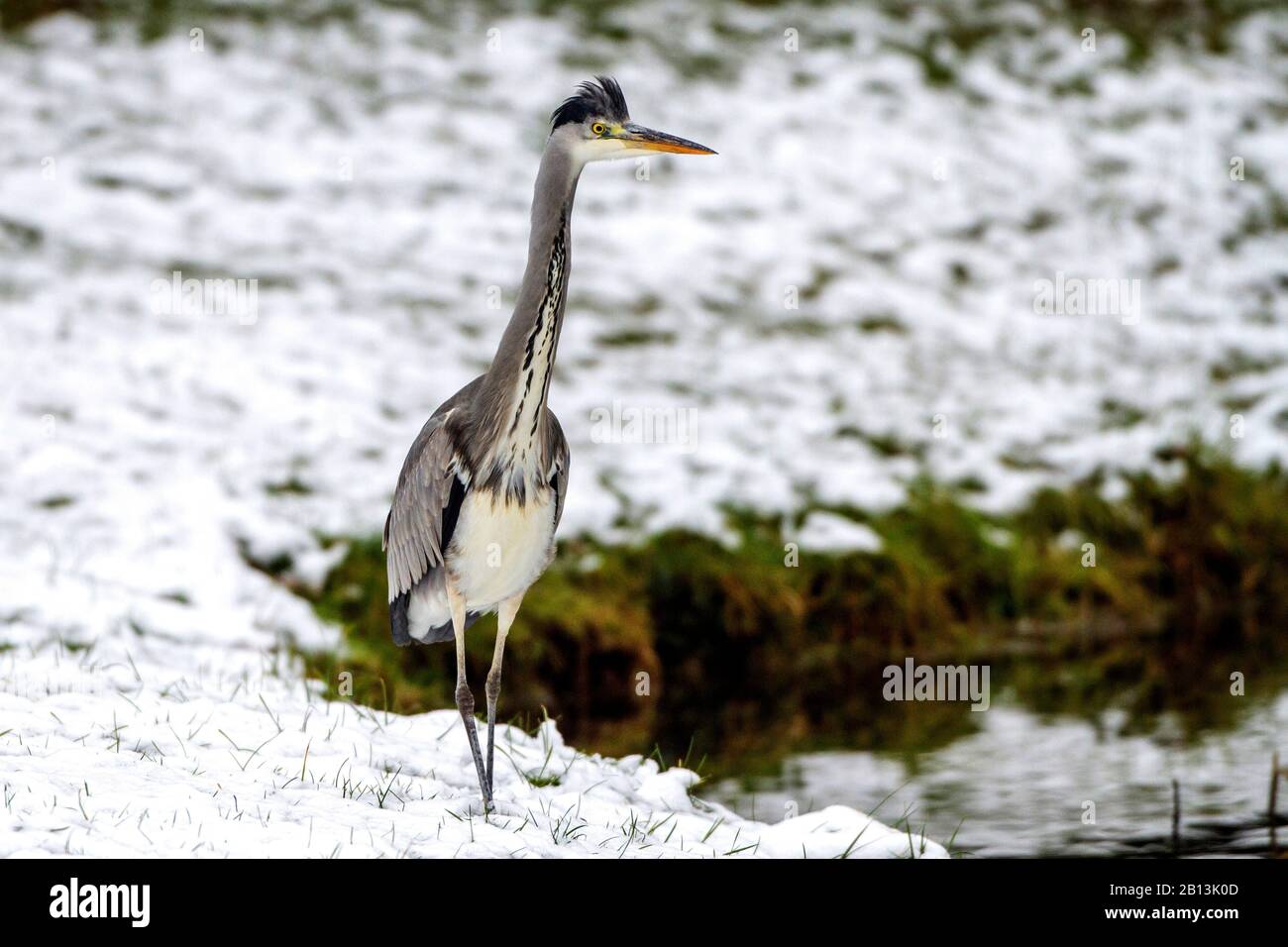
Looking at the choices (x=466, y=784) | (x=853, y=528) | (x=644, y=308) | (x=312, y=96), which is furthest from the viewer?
(x=312, y=96)

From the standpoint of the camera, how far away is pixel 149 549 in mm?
8203

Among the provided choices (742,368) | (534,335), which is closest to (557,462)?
(534,335)

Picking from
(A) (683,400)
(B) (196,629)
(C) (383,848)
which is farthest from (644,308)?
(C) (383,848)

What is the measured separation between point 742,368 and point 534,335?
6676 mm

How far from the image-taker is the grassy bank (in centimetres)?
820

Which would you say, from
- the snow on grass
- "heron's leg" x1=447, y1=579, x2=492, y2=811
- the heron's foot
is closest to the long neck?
"heron's leg" x1=447, y1=579, x2=492, y2=811

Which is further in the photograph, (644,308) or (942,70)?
(942,70)

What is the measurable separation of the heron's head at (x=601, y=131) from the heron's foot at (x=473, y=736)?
2024 millimetres

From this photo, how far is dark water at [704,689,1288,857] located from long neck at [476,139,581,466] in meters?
2.09

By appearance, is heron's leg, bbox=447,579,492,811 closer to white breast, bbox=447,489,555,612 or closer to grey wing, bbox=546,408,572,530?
white breast, bbox=447,489,555,612

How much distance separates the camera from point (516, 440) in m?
5.42

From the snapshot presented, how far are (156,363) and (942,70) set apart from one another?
31.2 feet
